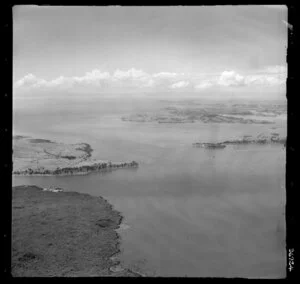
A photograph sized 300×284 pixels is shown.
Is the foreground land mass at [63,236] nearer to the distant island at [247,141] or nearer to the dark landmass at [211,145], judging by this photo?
the dark landmass at [211,145]

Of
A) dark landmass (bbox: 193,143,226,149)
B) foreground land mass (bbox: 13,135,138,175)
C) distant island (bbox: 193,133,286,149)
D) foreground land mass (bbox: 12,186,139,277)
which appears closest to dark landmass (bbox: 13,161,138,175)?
foreground land mass (bbox: 13,135,138,175)

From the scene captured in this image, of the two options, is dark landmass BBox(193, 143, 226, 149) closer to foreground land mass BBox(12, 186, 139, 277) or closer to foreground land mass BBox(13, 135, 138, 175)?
foreground land mass BBox(13, 135, 138, 175)

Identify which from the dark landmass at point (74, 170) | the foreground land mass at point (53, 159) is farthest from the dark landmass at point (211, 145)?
the dark landmass at point (74, 170)

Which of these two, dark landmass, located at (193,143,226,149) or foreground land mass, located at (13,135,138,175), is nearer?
foreground land mass, located at (13,135,138,175)

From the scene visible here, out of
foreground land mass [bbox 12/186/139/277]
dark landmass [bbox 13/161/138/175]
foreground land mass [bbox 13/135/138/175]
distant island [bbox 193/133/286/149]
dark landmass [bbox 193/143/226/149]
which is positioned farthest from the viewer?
distant island [bbox 193/133/286/149]

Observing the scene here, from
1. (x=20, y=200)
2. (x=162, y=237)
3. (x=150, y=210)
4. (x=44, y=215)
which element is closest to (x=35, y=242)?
(x=44, y=215)

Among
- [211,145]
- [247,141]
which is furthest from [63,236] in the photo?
[247,141]

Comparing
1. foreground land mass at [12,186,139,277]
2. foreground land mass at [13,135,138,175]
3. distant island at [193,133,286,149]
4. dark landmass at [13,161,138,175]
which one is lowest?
foreground land mass at [12,186,139,277]
